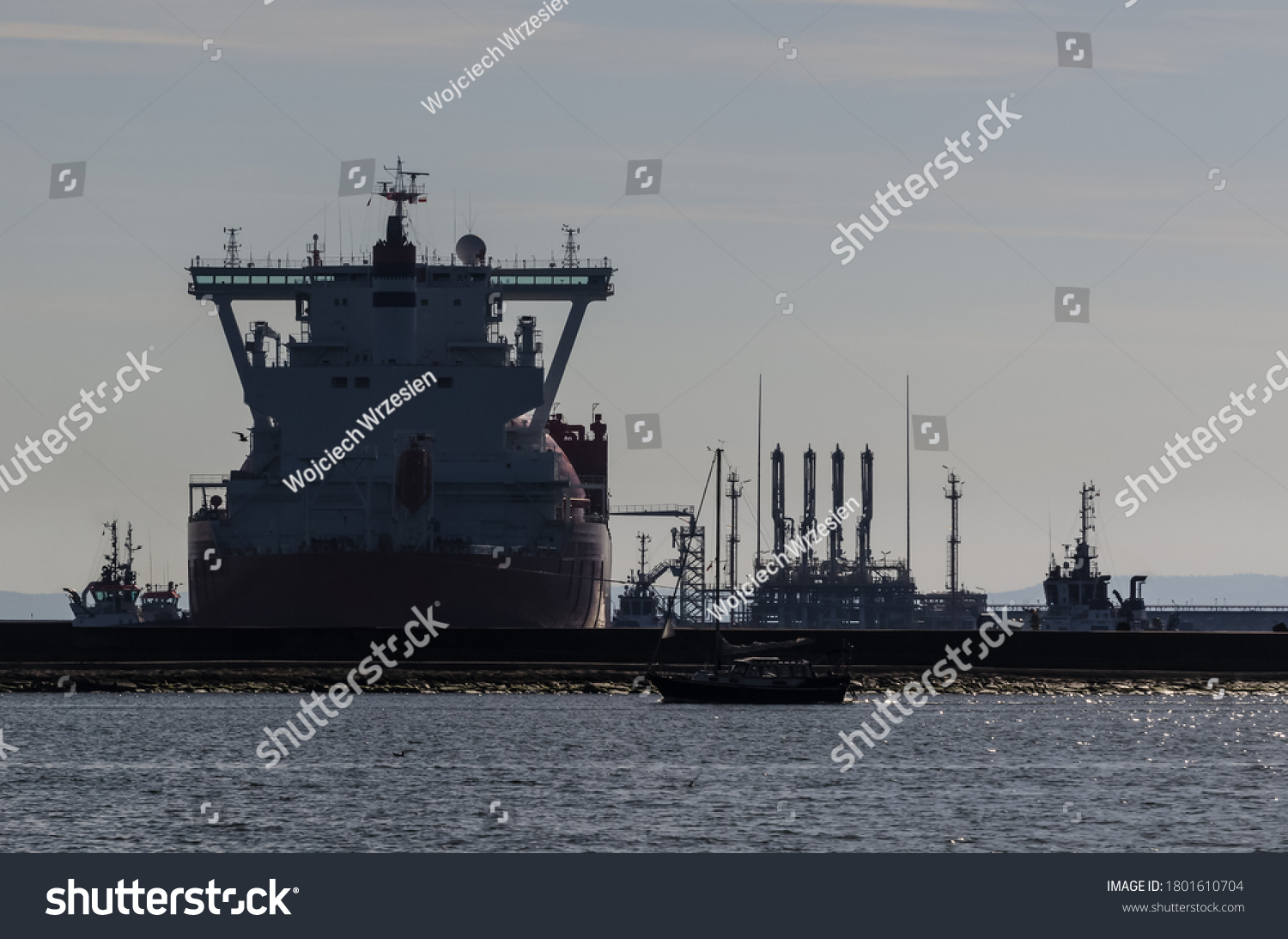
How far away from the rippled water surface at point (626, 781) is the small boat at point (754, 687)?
98cm

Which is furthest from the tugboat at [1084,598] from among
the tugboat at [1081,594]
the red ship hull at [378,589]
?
the red ship hull at [378,589]

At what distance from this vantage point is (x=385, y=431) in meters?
78.4

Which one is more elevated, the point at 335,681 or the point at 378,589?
the point at 378,589

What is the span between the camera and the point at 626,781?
139 ft

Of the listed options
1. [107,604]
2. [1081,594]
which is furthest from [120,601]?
[1081,594]

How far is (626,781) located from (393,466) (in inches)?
1425

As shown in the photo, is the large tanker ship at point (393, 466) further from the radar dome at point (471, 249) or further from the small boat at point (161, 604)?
the small boat at point (161, 604)

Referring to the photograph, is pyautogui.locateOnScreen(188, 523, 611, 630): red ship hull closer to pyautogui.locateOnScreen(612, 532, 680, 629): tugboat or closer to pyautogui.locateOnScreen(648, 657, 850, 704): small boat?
pyautogui.locateOnScreen(648, 657, 850, 704): small boat

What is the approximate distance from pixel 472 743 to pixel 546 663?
19.3m

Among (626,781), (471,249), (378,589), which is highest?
(471,249)

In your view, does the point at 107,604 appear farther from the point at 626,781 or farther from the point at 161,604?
the point at 626,781

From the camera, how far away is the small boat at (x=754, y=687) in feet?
210

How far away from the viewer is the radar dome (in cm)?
8731

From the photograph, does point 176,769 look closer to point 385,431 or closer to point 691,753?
point 691,753
